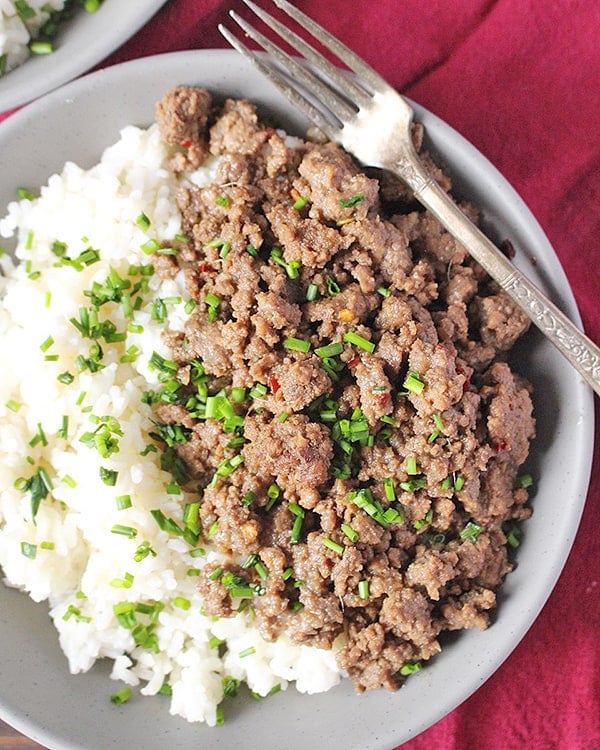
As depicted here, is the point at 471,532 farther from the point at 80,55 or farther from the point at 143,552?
the point at 80,55

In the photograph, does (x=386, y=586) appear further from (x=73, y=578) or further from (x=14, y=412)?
(x=14, y=412)

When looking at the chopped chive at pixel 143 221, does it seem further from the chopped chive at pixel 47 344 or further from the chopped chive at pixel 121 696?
the chopped chive at pixel 121 696

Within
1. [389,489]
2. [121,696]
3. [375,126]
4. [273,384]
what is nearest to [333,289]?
[273,384]

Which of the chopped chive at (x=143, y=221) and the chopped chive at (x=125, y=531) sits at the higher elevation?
the chopped chive at (x=143, y=221)

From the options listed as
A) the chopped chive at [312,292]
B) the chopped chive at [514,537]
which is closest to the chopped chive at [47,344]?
the chopped chive at [312,292]

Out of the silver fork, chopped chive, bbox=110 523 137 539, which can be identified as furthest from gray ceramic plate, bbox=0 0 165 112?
chopped chive, bbox=110 523 137 539

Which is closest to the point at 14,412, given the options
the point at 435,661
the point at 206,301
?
the point at 206,301
